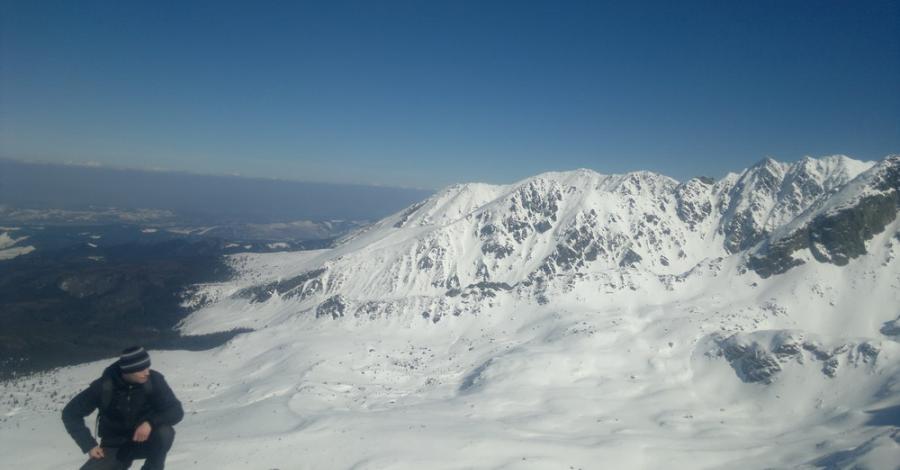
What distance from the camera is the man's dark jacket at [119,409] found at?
30.4 ft

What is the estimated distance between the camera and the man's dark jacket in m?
9.27

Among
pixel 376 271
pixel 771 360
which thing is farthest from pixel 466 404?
pixel 376 271

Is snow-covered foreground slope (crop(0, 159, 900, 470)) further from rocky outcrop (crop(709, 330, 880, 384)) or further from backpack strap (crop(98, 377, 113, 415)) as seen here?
backpack strap (crop(98, 377, 113, 415))

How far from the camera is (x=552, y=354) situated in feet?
355

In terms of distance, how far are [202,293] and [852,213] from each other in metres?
226

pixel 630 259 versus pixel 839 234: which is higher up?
pixel 839 234

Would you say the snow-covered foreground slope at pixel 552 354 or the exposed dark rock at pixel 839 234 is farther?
the exposed dark rock at pixel 839 234

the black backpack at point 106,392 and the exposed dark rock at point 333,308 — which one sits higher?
the black backpack at point 106,392

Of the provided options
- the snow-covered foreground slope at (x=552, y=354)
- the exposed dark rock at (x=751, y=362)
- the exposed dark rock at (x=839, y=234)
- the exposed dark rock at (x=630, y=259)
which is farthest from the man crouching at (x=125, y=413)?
the exposed dark rock at (x=630, y=259)

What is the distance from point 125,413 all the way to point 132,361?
3.74ft

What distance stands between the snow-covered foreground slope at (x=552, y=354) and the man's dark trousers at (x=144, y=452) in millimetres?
45449

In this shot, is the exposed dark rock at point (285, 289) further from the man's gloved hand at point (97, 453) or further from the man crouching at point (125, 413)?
the man's gloved hand at point (97, 453)

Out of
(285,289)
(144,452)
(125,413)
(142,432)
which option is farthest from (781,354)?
(285,289)

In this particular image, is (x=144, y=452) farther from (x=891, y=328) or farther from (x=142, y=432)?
(x=891, y=328)
